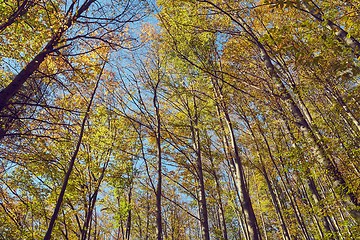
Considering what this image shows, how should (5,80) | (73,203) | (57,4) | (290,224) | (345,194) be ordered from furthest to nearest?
(290,224) < (73,203) < (5,80) < (57,4) < (345,194)

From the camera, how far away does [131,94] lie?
24.1ft

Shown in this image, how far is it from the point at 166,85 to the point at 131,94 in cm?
118

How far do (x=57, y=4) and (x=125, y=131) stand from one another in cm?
521

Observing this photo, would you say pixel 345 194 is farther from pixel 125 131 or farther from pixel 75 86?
pixel 125 131

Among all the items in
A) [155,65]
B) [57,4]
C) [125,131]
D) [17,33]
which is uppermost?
[155,65]

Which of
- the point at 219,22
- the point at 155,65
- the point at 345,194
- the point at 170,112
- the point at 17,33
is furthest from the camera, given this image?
the point at 170,112

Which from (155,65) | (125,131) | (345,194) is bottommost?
(345,194)

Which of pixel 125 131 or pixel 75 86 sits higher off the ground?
pixel 125 131

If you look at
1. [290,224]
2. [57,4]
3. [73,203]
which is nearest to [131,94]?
[57,4]

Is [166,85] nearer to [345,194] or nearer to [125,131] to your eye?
[125,131]

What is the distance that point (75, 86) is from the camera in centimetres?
586

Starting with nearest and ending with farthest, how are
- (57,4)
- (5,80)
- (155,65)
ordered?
1. (57,4)
2. (5,80)
3. (155,65)

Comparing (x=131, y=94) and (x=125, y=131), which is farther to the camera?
(x=125, y=131)

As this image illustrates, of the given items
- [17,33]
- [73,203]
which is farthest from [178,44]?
[73,203]
